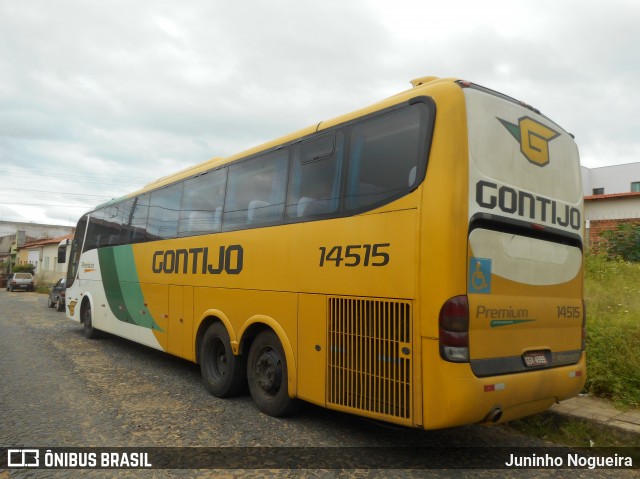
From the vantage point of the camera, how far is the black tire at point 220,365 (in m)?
6.14

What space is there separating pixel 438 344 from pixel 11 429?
4347 mm

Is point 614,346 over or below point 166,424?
over

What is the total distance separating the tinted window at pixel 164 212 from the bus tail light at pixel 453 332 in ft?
17.1

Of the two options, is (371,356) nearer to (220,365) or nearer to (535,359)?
(535,359)

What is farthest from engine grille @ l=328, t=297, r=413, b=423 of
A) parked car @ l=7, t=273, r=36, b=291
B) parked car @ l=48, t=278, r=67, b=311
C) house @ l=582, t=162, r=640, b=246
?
parked car @ l=7, t=273, r=36, b=291

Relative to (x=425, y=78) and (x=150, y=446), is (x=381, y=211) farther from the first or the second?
(x=150, y=446)

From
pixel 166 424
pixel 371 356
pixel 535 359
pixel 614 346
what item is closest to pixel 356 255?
pixel 371 356

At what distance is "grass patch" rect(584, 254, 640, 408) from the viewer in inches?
220

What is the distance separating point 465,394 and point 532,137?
248 centimetres

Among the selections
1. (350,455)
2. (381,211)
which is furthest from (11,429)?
(381,211)

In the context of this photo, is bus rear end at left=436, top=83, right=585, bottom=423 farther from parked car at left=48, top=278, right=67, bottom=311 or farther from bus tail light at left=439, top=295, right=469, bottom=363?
parked car at left=48, top=278, right=67, bottom=311

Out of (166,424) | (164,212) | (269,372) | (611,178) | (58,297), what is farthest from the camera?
(611,178)

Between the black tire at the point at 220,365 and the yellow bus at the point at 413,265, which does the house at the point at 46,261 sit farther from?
the yellow bus at the point at 413,265

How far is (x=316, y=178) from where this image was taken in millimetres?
5188
